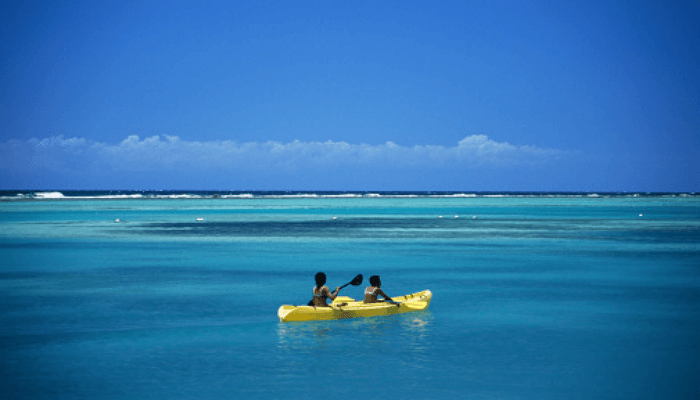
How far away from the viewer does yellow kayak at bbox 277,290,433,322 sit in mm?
15367

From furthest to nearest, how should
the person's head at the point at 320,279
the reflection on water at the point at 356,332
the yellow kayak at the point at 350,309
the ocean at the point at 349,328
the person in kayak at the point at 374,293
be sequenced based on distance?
the person in kayak at the point at 374,293, the person's head at the point at 320,279, the yellow kayak at the point at 350,309, the reflection on water at the point at 356,332, the ocean at the point at 349,328

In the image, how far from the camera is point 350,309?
52.1 feet

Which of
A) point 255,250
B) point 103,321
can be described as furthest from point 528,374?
point 255,250

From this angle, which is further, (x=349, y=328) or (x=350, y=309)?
(x=350, y=309)

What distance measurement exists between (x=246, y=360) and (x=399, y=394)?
3.12 m

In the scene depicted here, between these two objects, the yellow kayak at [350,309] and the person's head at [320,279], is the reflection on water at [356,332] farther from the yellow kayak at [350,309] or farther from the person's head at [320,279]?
the person's head at [320,279]

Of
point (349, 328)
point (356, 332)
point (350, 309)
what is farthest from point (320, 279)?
point (356, 332)

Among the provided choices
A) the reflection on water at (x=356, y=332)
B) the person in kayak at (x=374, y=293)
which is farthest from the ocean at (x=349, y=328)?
the person in kayak at (x=374, y=293)

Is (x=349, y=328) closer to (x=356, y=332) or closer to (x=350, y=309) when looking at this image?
(x=356, y=332)

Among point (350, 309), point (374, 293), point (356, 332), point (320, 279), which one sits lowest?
point (356, 332)

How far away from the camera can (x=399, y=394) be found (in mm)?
10492

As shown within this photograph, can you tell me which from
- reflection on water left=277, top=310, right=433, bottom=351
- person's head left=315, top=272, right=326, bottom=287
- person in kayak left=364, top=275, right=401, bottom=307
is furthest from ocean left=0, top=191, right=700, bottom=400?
person's head left=315, top=272, right=326, bottom=287

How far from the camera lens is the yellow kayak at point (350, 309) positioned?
15.4 meters

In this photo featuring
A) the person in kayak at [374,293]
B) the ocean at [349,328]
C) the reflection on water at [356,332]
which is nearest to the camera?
the ocean at [349,328]
